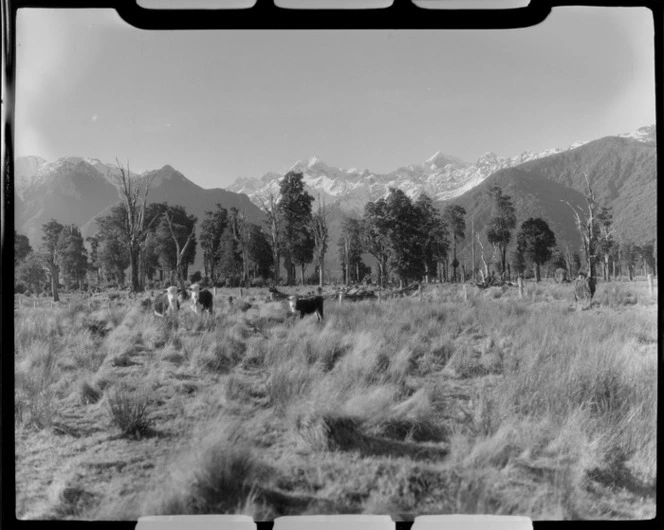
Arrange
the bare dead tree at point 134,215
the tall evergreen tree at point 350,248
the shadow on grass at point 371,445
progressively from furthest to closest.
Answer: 1. the tall evergreen tree at point 350,248
2. the bare dead tree at point 134,215
3. the shadow on grass at point 371,445

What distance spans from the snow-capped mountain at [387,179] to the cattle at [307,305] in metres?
0.51

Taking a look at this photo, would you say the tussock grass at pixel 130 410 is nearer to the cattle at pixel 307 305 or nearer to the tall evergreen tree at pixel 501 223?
the cattle at pixel 307 305

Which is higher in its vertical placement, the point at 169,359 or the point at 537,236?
the point at 537,236

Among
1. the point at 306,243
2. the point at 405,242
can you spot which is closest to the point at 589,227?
Result: the point at 405,242

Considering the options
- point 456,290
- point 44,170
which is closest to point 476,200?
point 456,290

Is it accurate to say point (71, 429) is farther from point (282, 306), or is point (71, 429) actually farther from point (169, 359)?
point (282, 306)

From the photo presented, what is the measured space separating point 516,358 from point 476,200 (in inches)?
33.4

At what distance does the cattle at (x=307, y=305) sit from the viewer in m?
2.86

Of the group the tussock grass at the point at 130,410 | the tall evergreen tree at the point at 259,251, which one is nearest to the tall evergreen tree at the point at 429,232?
the tall evergreen tree at the point at 259,251

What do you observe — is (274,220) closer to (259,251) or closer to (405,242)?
(259,251)

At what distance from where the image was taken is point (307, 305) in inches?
113

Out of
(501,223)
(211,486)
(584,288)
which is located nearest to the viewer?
(211,486)

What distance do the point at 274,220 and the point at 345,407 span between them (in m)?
1.06

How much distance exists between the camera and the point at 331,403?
266 cm
